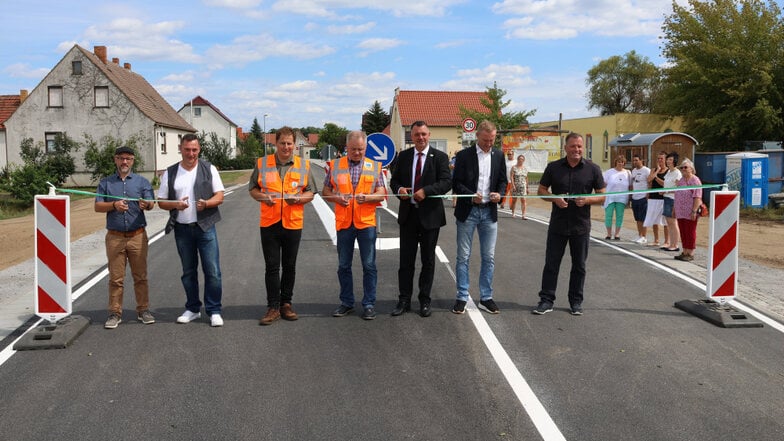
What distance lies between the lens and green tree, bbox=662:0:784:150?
32.9m

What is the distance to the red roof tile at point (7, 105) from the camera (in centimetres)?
4614

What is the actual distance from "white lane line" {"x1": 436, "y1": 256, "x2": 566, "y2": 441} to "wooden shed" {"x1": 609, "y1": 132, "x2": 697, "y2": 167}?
63.4 ft

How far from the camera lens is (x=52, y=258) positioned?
249 inches

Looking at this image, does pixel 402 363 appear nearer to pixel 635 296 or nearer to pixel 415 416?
pixel 415 416

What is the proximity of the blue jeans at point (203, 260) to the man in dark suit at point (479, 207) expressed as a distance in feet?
7.94

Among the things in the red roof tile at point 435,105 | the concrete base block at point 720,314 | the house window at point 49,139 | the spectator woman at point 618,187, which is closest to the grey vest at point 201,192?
the concrete base block at point 720,314

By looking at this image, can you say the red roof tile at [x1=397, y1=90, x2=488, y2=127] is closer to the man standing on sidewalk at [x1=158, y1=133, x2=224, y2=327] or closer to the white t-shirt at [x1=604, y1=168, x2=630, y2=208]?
the white t-shirt at [x1=604, y1=168, x2=630, y2=208]

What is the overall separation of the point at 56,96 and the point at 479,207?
4350 centimetres

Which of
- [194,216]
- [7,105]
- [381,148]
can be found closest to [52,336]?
[194,216]

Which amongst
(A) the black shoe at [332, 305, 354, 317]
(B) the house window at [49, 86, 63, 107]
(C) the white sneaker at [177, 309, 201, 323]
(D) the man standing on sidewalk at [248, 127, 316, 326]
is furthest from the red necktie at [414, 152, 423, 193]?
(B) the house window at [49, 86, 63, 107]

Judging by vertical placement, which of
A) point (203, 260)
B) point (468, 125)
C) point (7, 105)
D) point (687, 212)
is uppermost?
point (7, 105)

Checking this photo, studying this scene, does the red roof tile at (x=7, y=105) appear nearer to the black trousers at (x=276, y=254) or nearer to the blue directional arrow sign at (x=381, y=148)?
the blue directional arrow sign at (x=381, y=148)

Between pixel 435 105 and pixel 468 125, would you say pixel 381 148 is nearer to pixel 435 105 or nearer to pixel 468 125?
pixel 468 125

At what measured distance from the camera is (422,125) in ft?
22.8
